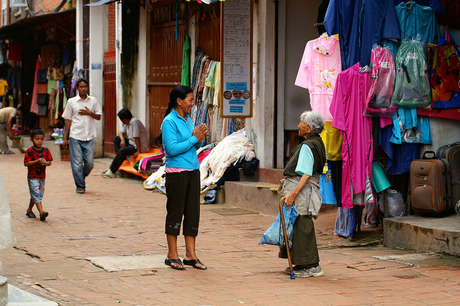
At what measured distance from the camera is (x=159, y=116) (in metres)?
14.7

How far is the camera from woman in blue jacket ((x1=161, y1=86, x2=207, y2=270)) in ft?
19.3

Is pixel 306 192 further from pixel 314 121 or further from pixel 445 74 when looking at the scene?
pixel 445 74

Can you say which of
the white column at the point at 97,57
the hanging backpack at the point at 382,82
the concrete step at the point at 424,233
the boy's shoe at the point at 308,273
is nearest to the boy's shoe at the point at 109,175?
the white column at the point at 97,57

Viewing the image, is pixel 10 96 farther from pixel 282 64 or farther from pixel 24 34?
pixel 282 64

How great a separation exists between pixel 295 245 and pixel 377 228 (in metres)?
2.74

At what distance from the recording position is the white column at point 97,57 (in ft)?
56.8

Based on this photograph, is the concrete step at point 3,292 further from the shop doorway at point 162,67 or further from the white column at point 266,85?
the shop doorway at point 162,67

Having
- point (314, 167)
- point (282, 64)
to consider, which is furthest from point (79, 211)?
point (314, 167)

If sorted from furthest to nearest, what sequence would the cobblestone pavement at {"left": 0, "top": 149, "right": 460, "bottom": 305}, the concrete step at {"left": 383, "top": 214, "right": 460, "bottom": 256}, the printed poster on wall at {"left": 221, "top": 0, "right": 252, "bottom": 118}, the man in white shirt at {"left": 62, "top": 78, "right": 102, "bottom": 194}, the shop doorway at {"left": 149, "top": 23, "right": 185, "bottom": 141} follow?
the shop doorway at {"left": 149, "top": 23, "right": 185, "bottom": 141} < the man in white shirt at {"left": 62, "top": 78, "right": 102, "bottom": 194} < the printed poster on wall at {"left": 221, "top": 0, "right": 252, "bottom": 118} < the concrete step at {"left": 383, "top": 214, "right": 460, "bottom": 256} < the cobblestone pavement at {"left": 0, "top": 149, "right": 460, "bottom": 305}

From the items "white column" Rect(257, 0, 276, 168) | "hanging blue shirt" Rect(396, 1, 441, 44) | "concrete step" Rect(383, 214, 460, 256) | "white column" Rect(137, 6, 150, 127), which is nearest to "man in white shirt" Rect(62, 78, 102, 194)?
"white column" Rect(257, 0, 276, 168)

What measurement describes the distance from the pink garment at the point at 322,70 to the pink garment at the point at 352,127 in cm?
50

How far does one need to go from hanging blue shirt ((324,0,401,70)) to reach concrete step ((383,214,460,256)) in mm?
1964

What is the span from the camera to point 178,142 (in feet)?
19.4

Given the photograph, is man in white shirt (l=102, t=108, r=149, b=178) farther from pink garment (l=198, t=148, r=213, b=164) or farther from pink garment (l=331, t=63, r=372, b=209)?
pink garment (l=331, t=63, r=372, b=209)
